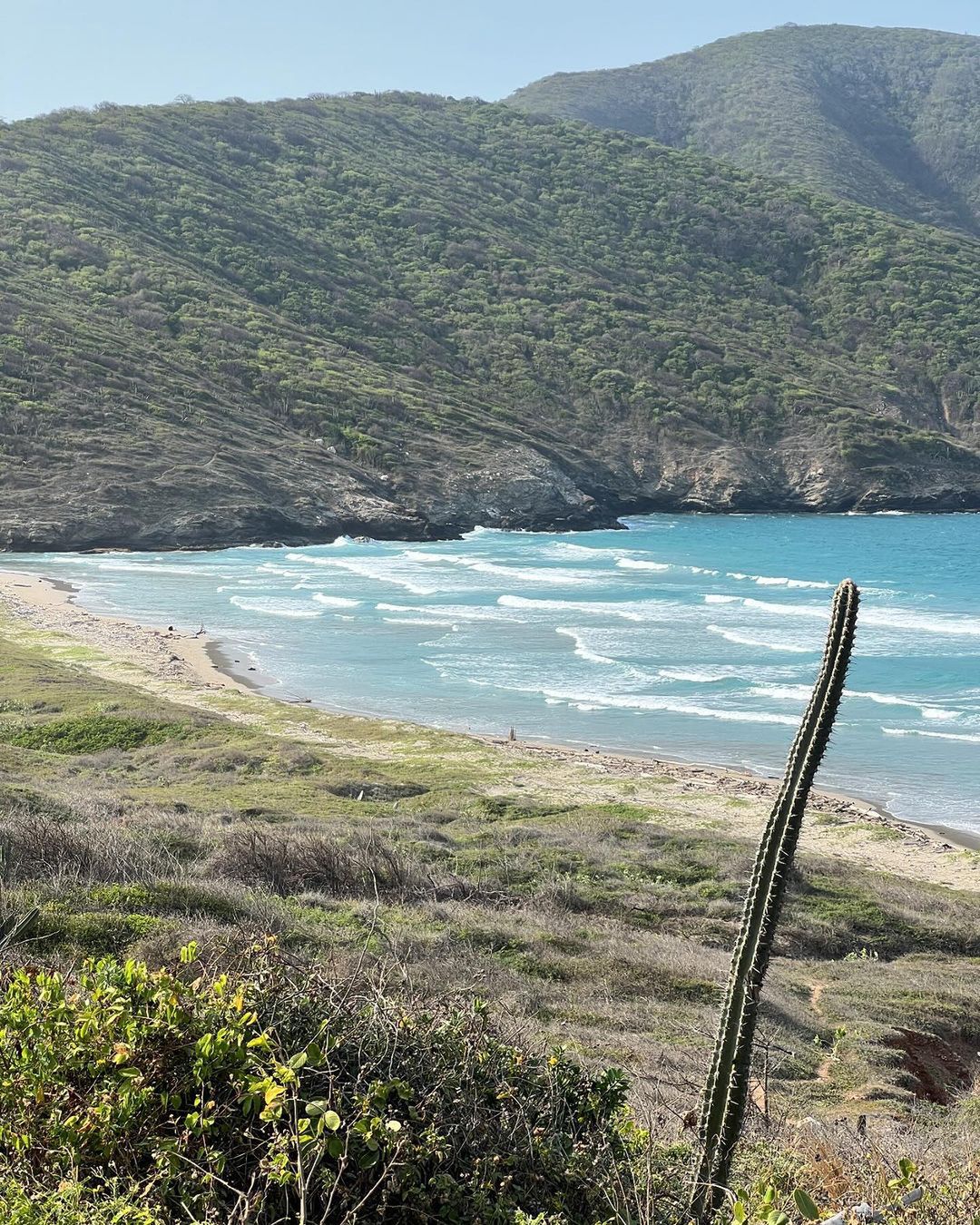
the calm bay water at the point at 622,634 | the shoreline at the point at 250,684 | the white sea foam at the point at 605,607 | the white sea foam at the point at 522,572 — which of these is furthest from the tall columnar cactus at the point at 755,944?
the white sea foam at the point at 522,572

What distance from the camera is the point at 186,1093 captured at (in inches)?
129

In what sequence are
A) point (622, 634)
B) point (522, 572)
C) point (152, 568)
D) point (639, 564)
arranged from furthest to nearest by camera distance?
point (639, 564) → point (152, 568) → point (522, 572) → point (622, 634)

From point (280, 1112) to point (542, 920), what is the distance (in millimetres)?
7437

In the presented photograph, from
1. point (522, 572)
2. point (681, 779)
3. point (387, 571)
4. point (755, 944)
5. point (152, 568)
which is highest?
point (755, 944)

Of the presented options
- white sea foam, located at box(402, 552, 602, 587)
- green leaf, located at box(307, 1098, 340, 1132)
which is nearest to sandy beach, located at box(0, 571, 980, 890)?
green leaf, located at box(307, 1098, 340, 1132)

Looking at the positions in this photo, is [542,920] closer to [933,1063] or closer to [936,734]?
[933,1063]

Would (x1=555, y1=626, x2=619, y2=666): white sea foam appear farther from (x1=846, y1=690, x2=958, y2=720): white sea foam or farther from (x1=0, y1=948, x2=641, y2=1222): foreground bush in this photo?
(x1=0, y1=948, x2=641, y2=1222): foreground bush

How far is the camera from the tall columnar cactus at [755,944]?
3516 mm

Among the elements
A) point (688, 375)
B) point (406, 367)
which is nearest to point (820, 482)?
point (688, 375)

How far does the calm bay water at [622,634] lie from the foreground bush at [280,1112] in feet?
62.4

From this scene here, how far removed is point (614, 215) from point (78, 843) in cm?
12861

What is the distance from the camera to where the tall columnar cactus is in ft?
11.5

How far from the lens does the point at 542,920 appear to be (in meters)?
10.2

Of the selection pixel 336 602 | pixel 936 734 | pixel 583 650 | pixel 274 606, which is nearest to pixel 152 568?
pixel 274 606
